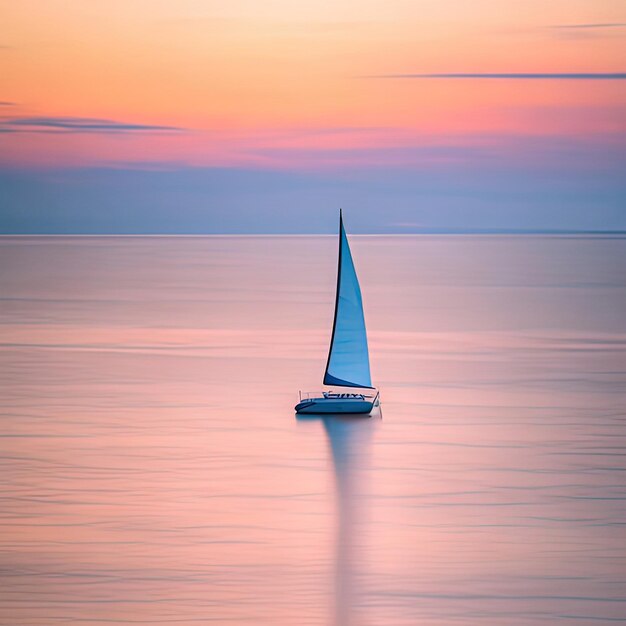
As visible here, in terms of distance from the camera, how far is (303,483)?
3397 centimetres

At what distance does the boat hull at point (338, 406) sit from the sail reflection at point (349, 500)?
41 cm

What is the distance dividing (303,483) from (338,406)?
27.5ft

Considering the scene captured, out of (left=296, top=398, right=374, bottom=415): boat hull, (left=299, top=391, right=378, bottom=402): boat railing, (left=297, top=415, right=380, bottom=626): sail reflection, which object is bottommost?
(left=297, top=415, right=380, bottom=626): sail reflection

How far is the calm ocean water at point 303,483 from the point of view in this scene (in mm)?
24188

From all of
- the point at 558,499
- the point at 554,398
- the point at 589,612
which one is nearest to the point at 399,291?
the point at 554,398

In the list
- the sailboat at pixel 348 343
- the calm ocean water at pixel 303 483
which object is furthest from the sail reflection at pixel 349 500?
the sailboat at pixel 348 343

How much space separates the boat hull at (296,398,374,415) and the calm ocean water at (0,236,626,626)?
541 millimetres

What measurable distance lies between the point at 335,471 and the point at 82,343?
34.8m

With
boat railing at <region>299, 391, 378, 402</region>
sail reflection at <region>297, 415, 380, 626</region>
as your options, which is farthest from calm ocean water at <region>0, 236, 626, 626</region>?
boat railing at <region>299, 391, 378, 402</region>

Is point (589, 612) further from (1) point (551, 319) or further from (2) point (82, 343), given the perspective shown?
(1) point (551, 319)

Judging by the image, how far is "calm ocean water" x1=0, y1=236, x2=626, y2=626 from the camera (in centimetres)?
2419

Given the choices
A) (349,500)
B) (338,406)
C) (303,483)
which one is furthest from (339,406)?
(349,500)

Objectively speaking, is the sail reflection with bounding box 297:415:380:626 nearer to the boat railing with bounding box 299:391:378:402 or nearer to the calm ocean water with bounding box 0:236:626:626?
the calm ocean water with bounding box 0:236:626:626

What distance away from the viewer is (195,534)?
2825cm
